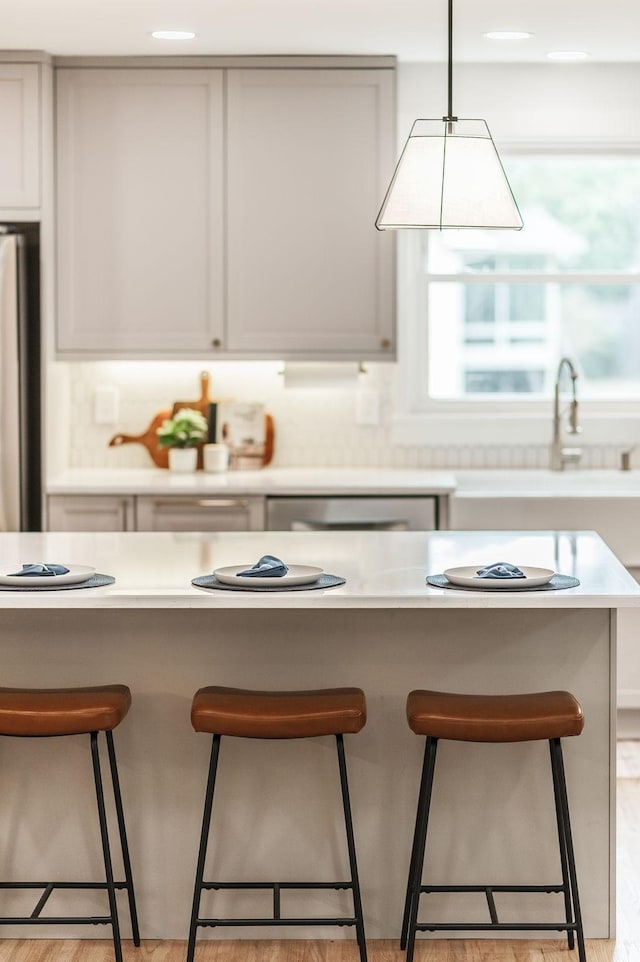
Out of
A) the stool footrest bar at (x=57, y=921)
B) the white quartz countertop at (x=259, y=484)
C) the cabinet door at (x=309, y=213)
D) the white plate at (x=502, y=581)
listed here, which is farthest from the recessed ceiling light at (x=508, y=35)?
the stool footrest bar at (x=57, y=921)

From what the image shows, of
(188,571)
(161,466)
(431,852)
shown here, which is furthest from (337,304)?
→ (431,852)

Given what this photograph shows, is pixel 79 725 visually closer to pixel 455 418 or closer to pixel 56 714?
Result: pixel 56 714

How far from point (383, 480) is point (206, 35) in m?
1.77

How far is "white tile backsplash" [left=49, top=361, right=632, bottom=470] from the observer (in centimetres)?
536

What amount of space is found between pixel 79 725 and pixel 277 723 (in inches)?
17.9

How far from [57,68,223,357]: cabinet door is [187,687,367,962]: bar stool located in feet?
7.61

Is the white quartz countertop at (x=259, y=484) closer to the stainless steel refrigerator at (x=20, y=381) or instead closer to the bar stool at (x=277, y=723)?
the stainless steel refrigerator at (x=20, y=381)

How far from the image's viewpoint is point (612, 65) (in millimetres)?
5148

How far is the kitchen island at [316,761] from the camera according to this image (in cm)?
313

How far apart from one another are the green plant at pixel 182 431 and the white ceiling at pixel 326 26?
1424mm

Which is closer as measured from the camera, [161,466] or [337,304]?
[337,304]

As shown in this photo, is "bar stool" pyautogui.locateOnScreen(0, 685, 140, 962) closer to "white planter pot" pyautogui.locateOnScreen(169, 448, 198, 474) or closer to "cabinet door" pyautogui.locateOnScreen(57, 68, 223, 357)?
"white planter pot" pyautogui.locateOnScreen(169, 448, 198, 474)

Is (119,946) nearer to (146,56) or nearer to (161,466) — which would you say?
(161,466)

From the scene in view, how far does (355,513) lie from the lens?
473cm
